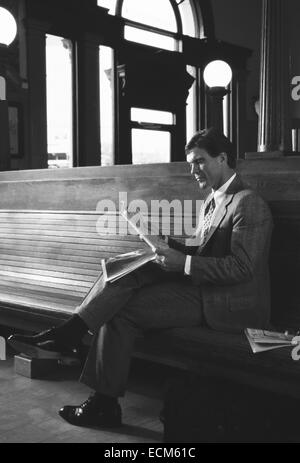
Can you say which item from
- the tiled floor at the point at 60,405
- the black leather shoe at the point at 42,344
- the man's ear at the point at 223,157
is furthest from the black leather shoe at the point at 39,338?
the man's ear at the point at 223,157

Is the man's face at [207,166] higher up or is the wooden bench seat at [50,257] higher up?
the man's face at [207,166]

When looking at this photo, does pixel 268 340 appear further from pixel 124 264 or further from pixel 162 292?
pixel 124 264

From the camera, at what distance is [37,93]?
8.49 metres

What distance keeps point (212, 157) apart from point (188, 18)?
9.65 meters

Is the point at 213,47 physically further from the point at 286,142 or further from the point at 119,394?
the point at 119,394

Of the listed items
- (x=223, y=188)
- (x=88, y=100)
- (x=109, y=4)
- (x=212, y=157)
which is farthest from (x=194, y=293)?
(x=109, y=4)

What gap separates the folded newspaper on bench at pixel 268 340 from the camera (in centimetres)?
256

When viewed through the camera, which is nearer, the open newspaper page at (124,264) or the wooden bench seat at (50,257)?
the open newspaper page at (124,264)

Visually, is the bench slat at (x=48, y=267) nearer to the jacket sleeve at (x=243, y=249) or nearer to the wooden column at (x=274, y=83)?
the jacket sleeve at (x=243, y=249)

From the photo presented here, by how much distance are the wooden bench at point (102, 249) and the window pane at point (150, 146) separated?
586 cm

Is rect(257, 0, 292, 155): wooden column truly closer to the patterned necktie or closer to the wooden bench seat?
the patterned necktie

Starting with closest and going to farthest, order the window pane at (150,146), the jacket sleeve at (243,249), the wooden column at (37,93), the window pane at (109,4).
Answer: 1. the jacket sleeve at (243,249)
2. the wooden column at (37,93)
3. the window pane at (109,4)
4. the window pane at (150,146)

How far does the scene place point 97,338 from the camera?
2.84 m

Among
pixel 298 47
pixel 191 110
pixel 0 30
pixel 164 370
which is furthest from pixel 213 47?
pixel 164 370
